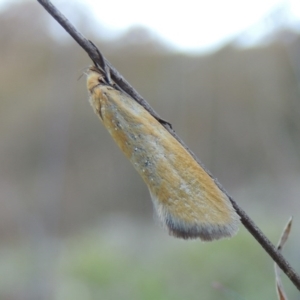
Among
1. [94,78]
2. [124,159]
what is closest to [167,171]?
[94,78]

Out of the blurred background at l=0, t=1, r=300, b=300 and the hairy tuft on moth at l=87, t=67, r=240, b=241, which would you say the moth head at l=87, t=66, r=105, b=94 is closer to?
the hairy tuft on moth at l=87, t=67, r=240, b=241

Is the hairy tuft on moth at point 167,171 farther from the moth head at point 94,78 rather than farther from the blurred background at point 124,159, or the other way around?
the blurred background at point 124,159

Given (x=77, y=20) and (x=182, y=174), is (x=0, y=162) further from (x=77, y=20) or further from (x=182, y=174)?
(x=182, y=174)

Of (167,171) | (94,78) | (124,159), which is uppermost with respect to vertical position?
(124,159)

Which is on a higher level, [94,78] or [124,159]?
[124,159]

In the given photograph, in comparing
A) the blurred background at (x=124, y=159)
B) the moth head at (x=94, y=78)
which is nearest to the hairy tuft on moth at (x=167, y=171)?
the moth head at (x=94, y=78)

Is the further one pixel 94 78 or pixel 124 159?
pixel 124 159

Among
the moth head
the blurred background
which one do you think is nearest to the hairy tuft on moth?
the moth head

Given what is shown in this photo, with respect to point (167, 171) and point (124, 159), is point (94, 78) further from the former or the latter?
point (124, 159)
